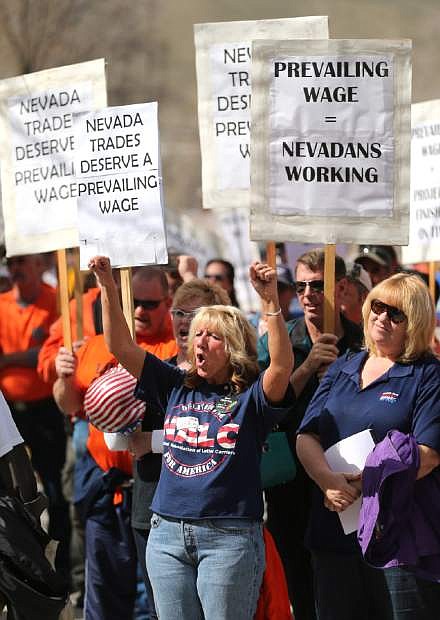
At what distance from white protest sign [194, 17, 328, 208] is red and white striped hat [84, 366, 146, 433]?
1346mm

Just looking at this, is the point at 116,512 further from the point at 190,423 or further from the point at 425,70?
the point at 425,70

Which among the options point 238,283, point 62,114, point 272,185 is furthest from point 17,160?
point 238,283

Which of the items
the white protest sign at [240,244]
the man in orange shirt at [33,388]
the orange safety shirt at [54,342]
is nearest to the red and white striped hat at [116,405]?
the orange safety shirt at [54,342]

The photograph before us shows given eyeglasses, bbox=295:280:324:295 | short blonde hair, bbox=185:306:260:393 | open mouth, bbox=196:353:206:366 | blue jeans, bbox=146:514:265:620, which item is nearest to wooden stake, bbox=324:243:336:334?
eyeglasses, bbox=295:280:324:295

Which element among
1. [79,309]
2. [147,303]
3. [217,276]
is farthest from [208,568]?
[217,276]

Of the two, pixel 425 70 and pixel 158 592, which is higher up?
pixel 425 70

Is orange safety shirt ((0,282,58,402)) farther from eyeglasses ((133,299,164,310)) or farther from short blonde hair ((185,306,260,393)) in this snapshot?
short blonde hair ((185,306,260,393))

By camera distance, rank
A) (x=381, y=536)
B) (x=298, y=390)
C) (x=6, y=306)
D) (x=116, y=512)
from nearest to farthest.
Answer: (x=381, y=536) < (x=298, y=390) < (x=116, y=512) < (x=6, y=306)

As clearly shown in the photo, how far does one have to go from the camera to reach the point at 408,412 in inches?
192

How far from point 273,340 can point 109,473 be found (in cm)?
180

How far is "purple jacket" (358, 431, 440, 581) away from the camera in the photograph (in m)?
4.72

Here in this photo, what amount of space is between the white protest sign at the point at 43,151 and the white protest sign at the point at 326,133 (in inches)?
44.5

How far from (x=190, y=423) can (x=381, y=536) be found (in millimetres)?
841

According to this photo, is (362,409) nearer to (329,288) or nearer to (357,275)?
(329,288)
